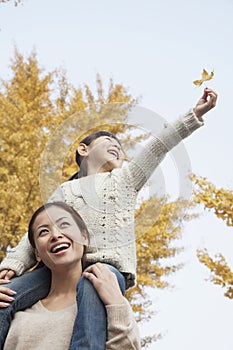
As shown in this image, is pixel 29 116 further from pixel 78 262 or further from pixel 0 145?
pixel 78 262

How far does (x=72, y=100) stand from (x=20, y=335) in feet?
13.0

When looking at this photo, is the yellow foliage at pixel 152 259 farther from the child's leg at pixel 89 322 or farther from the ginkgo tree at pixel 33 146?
the child's leg at pixel 89 322

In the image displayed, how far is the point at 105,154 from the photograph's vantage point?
1336 mm

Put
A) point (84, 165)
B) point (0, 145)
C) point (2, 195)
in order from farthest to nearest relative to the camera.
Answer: point (0, 145), point (2, 195), point (84, 165)

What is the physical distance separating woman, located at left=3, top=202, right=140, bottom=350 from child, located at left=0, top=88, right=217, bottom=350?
39 millimetres

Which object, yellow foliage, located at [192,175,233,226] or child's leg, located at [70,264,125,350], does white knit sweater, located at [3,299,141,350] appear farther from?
yellow foliage, located at [192,175,233,226]

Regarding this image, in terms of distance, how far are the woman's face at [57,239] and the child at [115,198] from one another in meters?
0.05

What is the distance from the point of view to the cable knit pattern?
119 centimetres

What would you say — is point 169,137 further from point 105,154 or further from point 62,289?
point 62,289

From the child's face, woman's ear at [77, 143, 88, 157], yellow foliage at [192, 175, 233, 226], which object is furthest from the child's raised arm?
yellow foliage at [192, 175, 233, 226]

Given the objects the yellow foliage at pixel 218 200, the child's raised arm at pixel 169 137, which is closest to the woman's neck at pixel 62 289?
the child's raised arm at pixel 169 137

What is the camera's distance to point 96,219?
1.23 m

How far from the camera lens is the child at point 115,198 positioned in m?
1.19

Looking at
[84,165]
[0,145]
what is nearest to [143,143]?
[84,165]
